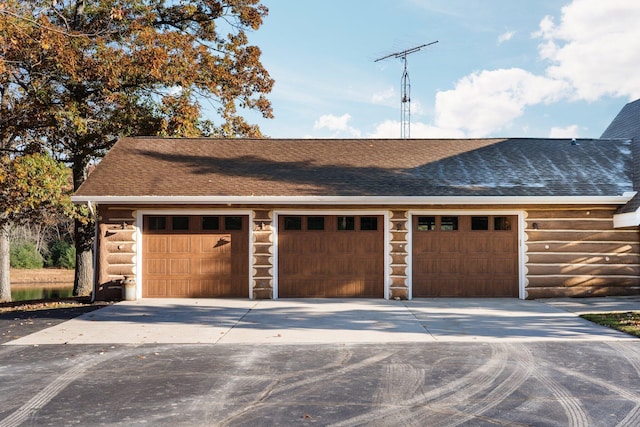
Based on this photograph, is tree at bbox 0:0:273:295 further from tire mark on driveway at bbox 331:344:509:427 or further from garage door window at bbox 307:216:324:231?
tire mark on driveway at bbox 331:344:509:427

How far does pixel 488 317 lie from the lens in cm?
1173

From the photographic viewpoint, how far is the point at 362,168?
1644 cm

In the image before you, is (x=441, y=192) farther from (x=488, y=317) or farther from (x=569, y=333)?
(x=569, y=333)

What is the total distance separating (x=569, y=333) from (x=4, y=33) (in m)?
14.8

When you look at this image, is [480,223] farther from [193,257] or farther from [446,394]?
[446,394]

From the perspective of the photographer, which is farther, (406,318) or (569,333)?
(406,318)

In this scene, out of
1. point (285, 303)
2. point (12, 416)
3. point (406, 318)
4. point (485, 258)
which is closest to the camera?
point (12, 416)

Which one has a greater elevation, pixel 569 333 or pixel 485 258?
pixel 485 258

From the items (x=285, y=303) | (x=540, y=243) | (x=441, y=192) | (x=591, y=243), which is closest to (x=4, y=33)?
(x=285, y=303)

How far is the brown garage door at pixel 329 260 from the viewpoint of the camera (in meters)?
14.9

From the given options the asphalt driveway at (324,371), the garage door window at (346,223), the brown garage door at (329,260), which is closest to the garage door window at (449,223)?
the brown garage door at (329,260)

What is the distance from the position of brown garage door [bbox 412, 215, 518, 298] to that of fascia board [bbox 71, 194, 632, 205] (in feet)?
3.29

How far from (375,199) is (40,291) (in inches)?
1094

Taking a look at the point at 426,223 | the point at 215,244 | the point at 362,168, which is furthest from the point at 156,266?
the point at 426,223
